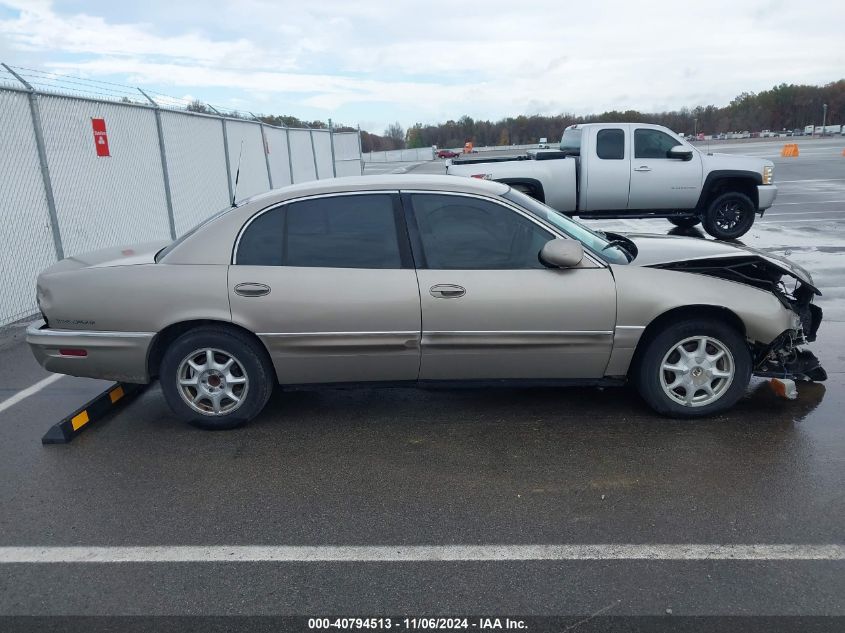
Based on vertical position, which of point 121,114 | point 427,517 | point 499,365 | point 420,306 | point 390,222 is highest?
point 121,114

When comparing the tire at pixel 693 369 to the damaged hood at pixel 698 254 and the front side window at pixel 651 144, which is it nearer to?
the damaged hood at pixel 698 254

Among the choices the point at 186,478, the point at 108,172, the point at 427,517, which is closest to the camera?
the point at 427,517

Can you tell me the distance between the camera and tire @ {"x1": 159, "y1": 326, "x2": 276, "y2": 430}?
4.38 meters

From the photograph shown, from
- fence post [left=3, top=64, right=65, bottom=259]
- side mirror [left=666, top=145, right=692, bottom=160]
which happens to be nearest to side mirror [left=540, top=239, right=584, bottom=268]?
fence post [left=3, top=64, right=65, bottom=259]

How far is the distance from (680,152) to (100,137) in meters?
9.29

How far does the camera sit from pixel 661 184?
12008 millimetres

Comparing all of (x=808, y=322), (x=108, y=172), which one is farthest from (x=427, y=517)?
(x=108, y=172)

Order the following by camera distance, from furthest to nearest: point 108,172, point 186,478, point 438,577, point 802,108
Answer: point 802,108, point 108,172, point 186,478, point 438,577

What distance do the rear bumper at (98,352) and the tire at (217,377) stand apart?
164 mm

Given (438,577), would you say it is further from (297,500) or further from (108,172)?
(108,172)

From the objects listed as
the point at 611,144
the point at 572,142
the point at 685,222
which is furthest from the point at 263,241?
the point at 685,222

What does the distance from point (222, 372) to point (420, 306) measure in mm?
1367

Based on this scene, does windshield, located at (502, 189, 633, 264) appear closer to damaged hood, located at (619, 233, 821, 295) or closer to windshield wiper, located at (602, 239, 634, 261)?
windshield wiper, located at (602, 239, 634, 261)

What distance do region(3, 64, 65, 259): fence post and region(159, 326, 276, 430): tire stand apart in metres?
4.66
